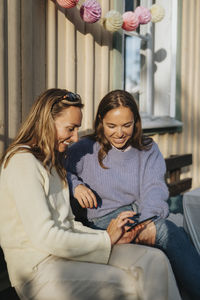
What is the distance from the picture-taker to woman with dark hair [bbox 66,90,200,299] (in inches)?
102

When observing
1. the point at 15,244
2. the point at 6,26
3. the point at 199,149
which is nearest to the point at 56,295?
the point at 15,244

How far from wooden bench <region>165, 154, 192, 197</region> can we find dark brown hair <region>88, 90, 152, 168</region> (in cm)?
214

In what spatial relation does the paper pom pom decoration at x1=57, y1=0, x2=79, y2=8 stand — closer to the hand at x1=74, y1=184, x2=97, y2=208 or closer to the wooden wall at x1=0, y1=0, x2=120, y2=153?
the wooden wall at x1=0, y1=0, x2=120, y2=153

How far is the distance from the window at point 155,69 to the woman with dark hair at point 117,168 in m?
1.77

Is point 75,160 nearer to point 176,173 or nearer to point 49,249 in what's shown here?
point 49,249

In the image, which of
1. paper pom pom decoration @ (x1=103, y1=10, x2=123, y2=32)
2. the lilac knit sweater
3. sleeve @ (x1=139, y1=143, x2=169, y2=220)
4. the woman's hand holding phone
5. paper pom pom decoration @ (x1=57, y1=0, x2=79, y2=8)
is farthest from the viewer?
paper pom pom decoration @ (x1=103, y1=10, x2=123, y2=32)

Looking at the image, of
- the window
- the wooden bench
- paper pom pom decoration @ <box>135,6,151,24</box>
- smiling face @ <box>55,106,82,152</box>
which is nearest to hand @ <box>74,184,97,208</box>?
smiling face @ <box>55,106,82,152</box>

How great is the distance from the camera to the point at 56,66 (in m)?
3.12

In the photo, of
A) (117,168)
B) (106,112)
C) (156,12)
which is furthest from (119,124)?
(156,12)

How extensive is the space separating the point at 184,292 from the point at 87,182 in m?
1.04

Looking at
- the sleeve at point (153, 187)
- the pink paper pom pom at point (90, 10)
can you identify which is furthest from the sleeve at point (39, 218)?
the pink paper pom pom at point (90, 10)

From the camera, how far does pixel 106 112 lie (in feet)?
9.03

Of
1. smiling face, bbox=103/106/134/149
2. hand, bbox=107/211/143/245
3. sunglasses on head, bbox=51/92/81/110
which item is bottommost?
hand, bbox=107/211/143/245

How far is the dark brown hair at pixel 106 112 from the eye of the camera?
107 inches
